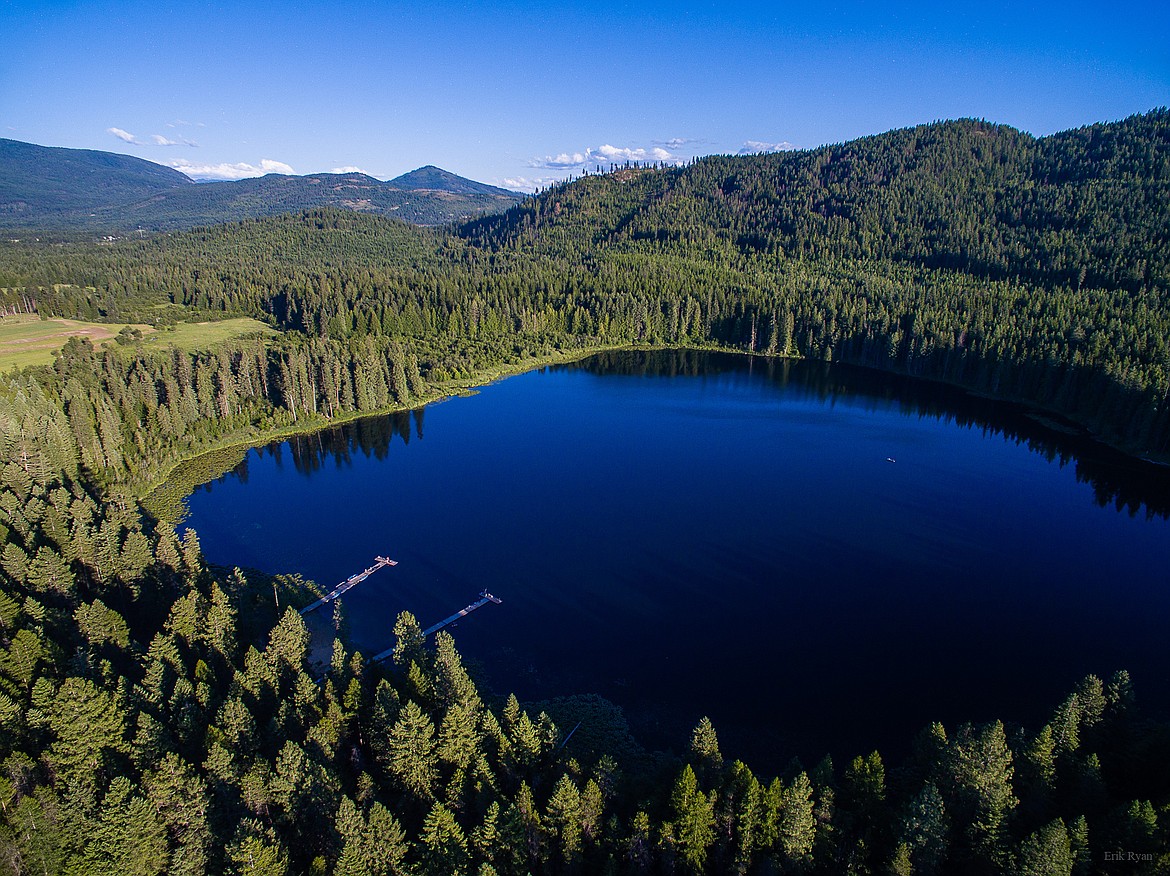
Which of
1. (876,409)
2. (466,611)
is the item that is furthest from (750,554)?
(876,409)

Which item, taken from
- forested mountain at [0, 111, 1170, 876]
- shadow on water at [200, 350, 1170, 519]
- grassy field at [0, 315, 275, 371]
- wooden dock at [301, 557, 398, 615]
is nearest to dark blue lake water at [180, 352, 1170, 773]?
shadow on water at [200, 350, 1170, 519]

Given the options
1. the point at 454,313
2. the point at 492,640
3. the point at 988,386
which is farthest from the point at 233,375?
the point at 988,386

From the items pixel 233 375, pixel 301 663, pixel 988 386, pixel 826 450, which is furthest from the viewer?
pixel 988 386

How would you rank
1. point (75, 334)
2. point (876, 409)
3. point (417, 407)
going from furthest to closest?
point (75, 334)
point (417, 407)
point (876, 409)

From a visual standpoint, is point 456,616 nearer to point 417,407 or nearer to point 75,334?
point 417,407

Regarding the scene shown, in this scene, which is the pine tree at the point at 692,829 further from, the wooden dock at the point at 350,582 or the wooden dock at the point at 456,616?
the wooden dock at the point at 350,582

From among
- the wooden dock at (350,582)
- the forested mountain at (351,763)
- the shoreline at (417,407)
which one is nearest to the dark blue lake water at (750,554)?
the wooden dock at (350,582)

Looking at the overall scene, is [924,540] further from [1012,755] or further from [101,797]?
[101,797]
